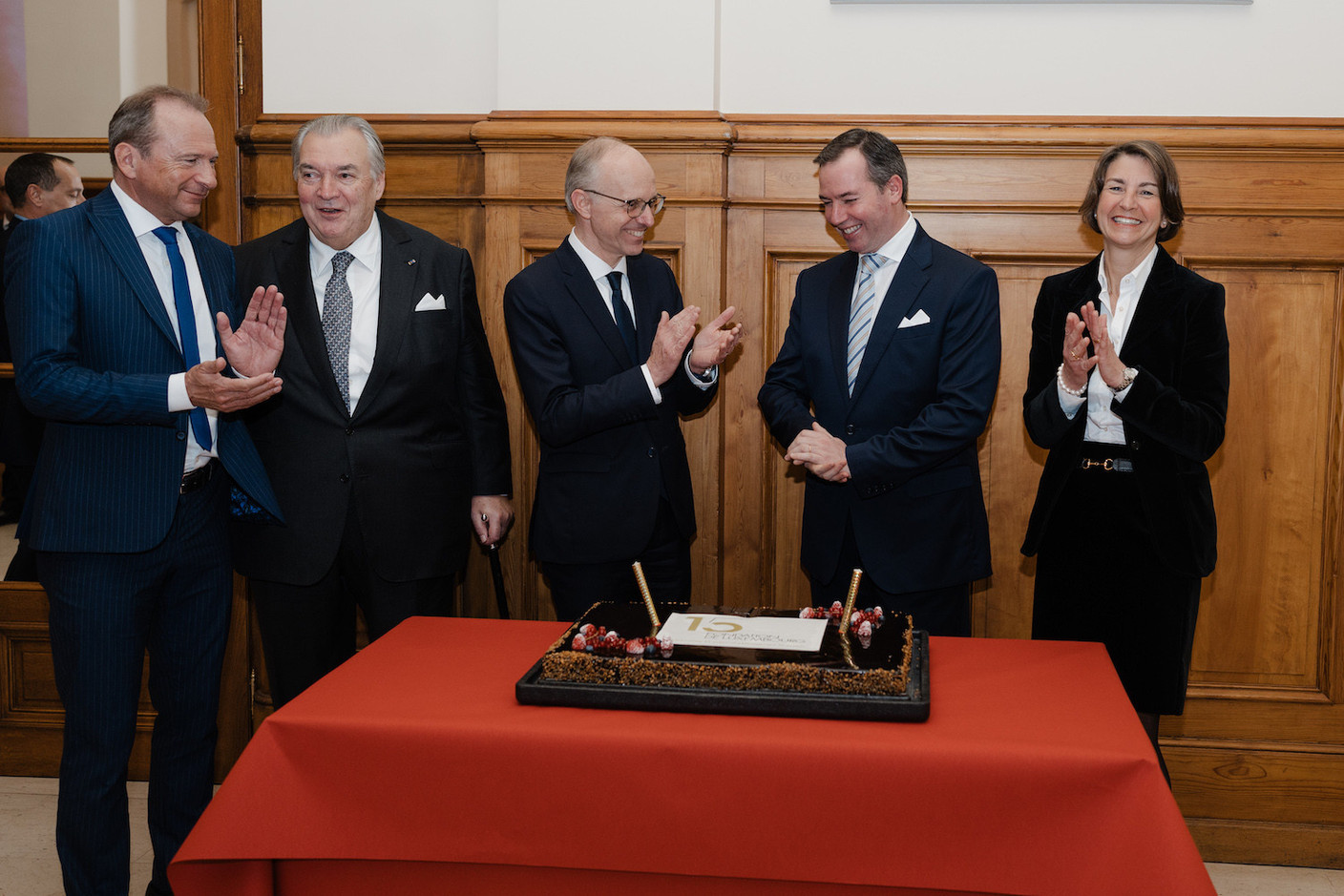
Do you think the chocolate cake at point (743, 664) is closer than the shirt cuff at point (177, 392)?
Yes

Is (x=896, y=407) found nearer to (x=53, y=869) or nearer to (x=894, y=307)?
(x=894, y=307)

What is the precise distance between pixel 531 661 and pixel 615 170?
1339mm

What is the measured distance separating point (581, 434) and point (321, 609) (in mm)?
760

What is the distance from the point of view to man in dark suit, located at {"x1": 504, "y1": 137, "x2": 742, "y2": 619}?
2.62m

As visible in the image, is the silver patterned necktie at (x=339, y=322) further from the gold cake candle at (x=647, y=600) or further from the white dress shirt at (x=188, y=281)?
the gold cake candle at (x=647, y=600)

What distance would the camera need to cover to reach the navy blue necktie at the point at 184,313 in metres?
2.36

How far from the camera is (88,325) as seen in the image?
7.35 feet

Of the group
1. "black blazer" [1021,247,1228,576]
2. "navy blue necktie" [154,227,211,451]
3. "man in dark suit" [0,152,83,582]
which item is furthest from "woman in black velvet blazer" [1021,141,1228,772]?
"man in dark suit" [0,152,83,582]

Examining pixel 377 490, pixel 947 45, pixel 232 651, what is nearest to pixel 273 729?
pixel 377 490

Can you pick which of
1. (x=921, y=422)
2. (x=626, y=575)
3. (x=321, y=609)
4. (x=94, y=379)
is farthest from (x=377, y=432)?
(x=921, y=422)

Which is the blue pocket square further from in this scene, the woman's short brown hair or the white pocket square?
the woman's short brown hair

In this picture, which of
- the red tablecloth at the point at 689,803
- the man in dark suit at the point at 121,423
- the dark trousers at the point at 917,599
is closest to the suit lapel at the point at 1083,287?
the dark trousers at the point at 917,599

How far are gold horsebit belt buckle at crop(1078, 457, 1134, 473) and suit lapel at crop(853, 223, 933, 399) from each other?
1.75ft

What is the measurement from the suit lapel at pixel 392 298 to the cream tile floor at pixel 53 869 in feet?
4.88
